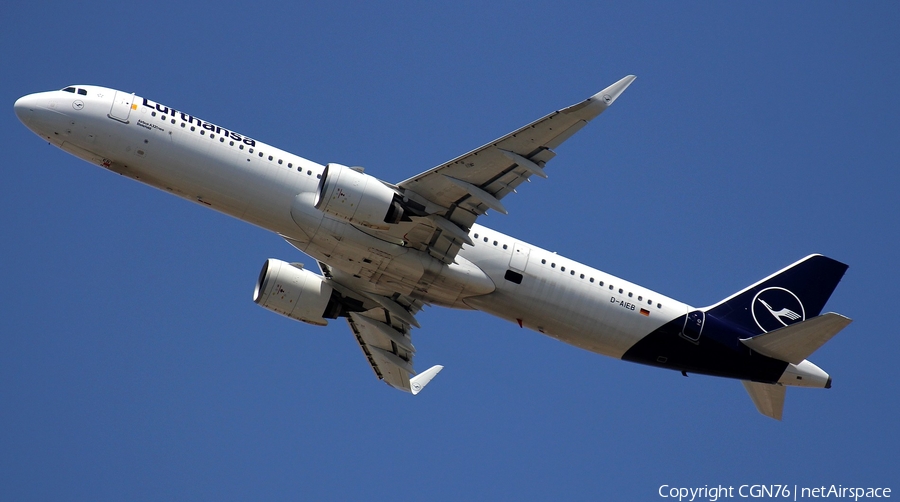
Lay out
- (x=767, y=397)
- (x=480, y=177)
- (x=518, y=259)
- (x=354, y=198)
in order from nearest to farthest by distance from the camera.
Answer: (x=354, y=198) → (x=480, y=177) → (x=518, y=259) → (x=767, y=397)

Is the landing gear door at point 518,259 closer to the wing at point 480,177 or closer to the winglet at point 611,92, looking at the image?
the wing at point 480,177

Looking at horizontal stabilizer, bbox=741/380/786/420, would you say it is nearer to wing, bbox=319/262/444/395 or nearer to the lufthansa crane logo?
the lufthansa crane logo

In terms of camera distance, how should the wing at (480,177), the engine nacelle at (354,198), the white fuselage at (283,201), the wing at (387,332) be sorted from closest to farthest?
1. the wing at (480,177)
2. the engine nacelle at (354,198)
3. the white fuselage at (283,201)
4. the wing at (387,332)

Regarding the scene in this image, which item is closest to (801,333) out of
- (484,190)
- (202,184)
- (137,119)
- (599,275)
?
(599,275)

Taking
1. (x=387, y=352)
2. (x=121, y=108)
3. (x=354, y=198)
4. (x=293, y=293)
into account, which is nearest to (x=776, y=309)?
(x=387, y=352)

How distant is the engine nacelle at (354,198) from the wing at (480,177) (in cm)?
118

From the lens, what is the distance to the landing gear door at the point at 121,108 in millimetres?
36188

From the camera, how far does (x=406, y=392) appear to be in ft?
148

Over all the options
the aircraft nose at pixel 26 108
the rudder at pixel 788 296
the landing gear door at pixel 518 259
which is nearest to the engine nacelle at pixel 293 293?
the landing gear door at pixel 518 259

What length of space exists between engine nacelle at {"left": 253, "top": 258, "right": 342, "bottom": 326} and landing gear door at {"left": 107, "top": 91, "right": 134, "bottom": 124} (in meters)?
9.04

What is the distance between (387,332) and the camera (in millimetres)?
43875

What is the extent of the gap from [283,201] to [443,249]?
6305 mm

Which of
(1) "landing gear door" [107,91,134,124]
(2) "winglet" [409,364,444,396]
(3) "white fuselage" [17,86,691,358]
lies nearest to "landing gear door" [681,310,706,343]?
(3) "white fuselage" [17,86,691,358]

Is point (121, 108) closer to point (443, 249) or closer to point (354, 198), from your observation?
point (354, 198)
